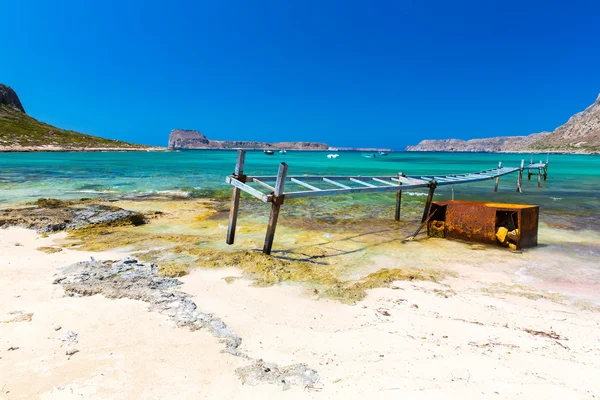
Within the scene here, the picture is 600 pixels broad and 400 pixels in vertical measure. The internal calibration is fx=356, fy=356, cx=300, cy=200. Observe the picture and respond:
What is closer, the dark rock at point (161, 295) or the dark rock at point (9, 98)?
the dark rock at point (161, 295)

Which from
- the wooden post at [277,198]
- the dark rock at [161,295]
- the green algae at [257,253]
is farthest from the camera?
the wooden post at [277,198]

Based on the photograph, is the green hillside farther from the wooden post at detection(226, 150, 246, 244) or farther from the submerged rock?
the wooden post at detection(226, 150, 246, 244)

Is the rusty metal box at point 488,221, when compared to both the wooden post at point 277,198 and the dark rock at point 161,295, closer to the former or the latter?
the wooden post at point 277,198

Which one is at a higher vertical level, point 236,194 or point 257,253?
point 236,194

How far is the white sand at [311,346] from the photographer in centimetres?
349

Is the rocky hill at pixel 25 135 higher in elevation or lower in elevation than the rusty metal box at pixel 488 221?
higher

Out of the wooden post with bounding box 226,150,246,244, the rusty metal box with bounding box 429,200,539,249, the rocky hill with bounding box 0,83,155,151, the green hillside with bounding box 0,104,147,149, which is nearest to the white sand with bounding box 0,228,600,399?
the wooden post with bounding box 226,150,246,244

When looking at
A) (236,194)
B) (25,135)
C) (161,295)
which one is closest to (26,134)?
(25,135)

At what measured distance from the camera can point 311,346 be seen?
Answer: 4340mm

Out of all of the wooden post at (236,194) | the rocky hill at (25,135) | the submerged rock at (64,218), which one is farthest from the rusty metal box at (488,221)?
the rocky hill at (25,135)

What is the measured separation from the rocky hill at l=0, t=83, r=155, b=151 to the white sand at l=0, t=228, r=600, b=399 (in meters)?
94.7

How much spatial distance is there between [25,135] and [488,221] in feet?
396

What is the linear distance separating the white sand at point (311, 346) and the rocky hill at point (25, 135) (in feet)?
311

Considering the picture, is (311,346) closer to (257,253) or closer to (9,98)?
(257,253)
